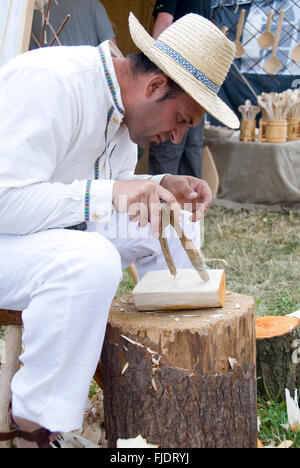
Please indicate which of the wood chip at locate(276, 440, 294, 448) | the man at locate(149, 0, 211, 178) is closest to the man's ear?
the wood chip at locate(276, 440, 294, 448)

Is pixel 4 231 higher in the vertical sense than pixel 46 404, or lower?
higher

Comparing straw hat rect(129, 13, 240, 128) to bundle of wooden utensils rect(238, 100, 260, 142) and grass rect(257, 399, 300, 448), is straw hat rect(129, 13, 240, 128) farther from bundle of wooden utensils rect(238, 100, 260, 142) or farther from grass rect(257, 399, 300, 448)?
bundle of wooden utensils rect(238, 100, 260, 142)

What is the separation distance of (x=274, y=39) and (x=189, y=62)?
435cm

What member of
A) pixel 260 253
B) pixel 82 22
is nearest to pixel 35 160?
pixel 82 22

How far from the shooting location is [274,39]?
5539mm

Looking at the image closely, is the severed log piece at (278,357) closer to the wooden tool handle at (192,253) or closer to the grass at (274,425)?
the grass at (274,425)

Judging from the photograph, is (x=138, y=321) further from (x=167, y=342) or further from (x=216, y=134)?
(x=216, y=134)

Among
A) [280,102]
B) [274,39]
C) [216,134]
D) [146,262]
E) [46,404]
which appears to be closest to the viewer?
[46,404]

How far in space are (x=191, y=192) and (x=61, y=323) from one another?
713mm

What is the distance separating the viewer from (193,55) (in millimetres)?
1577

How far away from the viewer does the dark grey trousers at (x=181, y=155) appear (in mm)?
4520

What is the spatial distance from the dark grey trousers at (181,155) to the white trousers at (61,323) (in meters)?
3.13

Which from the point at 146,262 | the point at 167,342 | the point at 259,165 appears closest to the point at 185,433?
the point at 167,342

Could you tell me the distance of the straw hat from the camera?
5.06 ft
